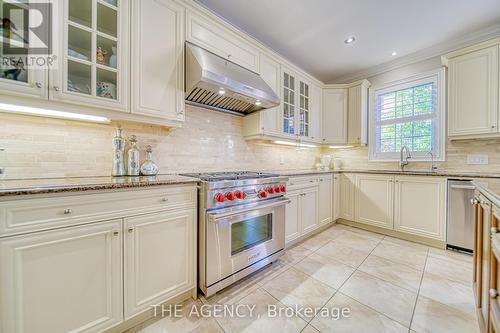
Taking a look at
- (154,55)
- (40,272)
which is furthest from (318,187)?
(40,272)

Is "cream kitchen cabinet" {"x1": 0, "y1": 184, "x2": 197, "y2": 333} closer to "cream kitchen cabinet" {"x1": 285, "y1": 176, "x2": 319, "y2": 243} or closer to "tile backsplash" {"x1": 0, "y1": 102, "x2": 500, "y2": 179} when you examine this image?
"tile backsplash" {"x1": 0, "y1": 102, "x2": 500, "y2": 179}

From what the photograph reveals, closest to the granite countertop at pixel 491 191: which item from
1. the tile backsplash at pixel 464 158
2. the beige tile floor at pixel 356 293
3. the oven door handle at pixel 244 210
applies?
the beige tile floor at pixel 356 293

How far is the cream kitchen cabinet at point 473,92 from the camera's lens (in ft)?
7.54

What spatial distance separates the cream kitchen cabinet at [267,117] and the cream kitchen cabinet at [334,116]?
1295 mm

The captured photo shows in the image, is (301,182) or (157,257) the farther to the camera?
Answer: (301,182)

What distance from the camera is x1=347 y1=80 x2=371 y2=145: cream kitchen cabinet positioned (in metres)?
3.35

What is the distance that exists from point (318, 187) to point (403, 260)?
125 centimetres

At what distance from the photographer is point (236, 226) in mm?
1725

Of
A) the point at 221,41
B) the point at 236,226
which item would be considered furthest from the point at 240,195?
the point at 221,41

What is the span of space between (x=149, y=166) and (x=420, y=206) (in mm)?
3368
